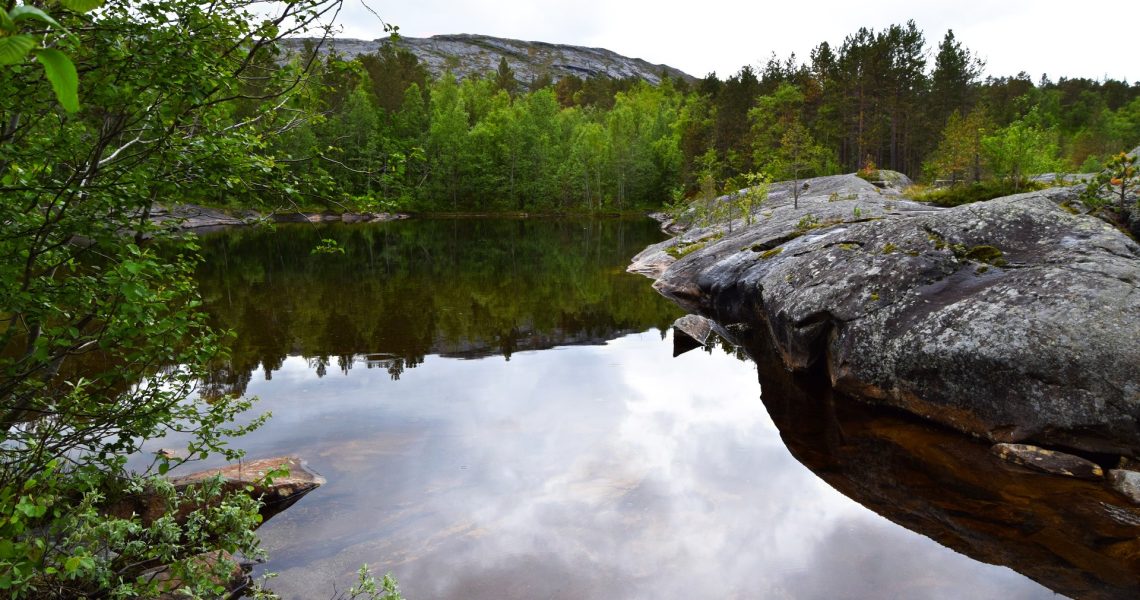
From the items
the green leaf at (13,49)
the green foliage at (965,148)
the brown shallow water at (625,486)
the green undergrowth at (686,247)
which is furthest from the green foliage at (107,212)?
the green foliage at (965,148)

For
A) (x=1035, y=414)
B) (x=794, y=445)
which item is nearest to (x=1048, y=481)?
(x=1035, y=414)

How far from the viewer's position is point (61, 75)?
128 centimetres

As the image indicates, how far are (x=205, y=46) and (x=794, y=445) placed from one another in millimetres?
10889

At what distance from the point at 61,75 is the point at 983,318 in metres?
13.2

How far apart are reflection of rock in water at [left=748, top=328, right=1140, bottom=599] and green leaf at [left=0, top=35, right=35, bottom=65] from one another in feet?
32.0

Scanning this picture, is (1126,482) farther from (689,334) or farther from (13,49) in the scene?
(13,49)

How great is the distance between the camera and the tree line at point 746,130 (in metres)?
50.9

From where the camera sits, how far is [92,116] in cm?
558

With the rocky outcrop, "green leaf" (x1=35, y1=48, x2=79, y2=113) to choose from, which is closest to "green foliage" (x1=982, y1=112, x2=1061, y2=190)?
Answer: the rocky outcrop

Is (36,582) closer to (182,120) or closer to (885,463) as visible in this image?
(182,120)

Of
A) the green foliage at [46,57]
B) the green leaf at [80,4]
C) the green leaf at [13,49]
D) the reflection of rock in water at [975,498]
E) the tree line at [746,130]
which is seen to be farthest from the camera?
the tree line at [746,130]

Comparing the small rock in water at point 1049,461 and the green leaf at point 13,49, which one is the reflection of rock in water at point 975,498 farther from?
the green leaf at point 13,49

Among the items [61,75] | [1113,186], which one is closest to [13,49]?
[61,75]

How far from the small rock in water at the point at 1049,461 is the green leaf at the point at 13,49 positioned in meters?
12.3
